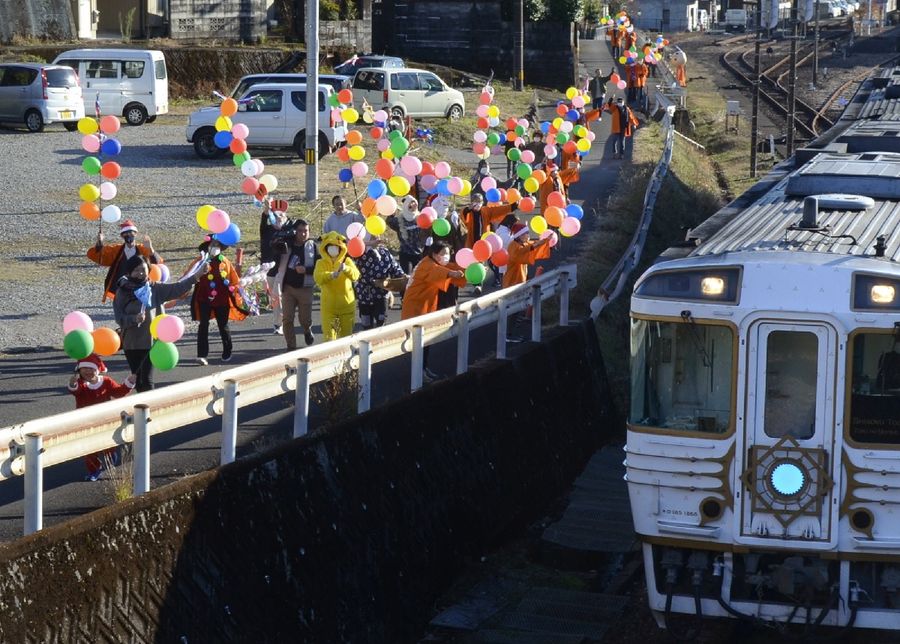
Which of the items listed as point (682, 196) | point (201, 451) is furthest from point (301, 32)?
point (201, 451)

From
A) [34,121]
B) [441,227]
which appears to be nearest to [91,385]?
[441,227]

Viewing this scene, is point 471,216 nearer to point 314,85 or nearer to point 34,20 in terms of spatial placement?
point 314,85

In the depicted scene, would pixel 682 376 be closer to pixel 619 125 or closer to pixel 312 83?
pixel 312 83

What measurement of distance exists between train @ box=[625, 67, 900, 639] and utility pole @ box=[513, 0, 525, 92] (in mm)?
35299

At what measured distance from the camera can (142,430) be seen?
25.8 feet

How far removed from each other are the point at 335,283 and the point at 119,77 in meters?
21.5

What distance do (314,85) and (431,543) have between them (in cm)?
1279

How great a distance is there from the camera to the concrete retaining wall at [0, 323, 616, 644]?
7055mm

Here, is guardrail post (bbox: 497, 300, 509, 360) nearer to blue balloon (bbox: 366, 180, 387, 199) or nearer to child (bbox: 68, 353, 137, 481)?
blue balloon (bbox: 366, 180, 387, 199)

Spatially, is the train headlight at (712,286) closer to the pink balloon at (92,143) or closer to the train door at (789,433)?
the train door at (789,433)

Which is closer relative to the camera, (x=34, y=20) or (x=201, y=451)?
(x=201, y=451)

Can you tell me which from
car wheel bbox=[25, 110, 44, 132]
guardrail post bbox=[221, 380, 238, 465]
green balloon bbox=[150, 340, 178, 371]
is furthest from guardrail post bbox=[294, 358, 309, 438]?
car wheel bbox=[25, 110, 44, 132]

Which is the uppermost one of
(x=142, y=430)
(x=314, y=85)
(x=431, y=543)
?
(x=314, y=85)

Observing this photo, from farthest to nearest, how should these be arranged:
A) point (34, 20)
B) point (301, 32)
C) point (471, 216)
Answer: point (301, 32), point (34, 20), point (471, 216)
